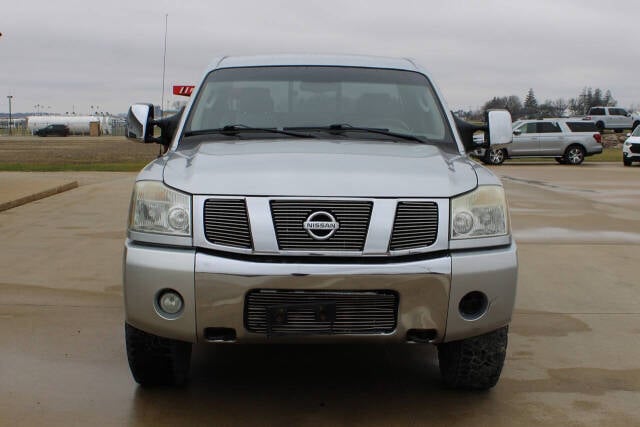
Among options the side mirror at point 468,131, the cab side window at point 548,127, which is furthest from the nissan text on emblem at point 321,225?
the cab side window at point 548,127

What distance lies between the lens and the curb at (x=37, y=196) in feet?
39.7

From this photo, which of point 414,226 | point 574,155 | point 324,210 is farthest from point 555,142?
point 324,210

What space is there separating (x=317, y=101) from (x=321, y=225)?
1676 mm

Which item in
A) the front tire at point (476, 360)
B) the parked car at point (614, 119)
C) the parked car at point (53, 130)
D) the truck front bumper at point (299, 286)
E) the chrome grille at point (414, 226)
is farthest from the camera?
the parked car at point (53, 130)

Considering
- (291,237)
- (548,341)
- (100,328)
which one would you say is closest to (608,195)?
(548,341)

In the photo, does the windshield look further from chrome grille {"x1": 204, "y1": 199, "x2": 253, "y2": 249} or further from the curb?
the curb

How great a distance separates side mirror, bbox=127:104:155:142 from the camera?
5387 millimetres

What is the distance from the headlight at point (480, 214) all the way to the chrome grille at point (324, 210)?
0.42 metres

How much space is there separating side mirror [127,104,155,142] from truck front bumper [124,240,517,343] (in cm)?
171

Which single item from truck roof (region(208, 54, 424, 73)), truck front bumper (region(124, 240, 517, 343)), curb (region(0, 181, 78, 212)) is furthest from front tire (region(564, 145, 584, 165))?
truck front bumper (region(124, 240, 517, 343))

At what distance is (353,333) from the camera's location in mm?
3711

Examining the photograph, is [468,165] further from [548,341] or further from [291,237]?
[548,341]

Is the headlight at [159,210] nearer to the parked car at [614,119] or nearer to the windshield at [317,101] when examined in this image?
the windshield at [317,101]

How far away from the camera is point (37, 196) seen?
13633 mm
